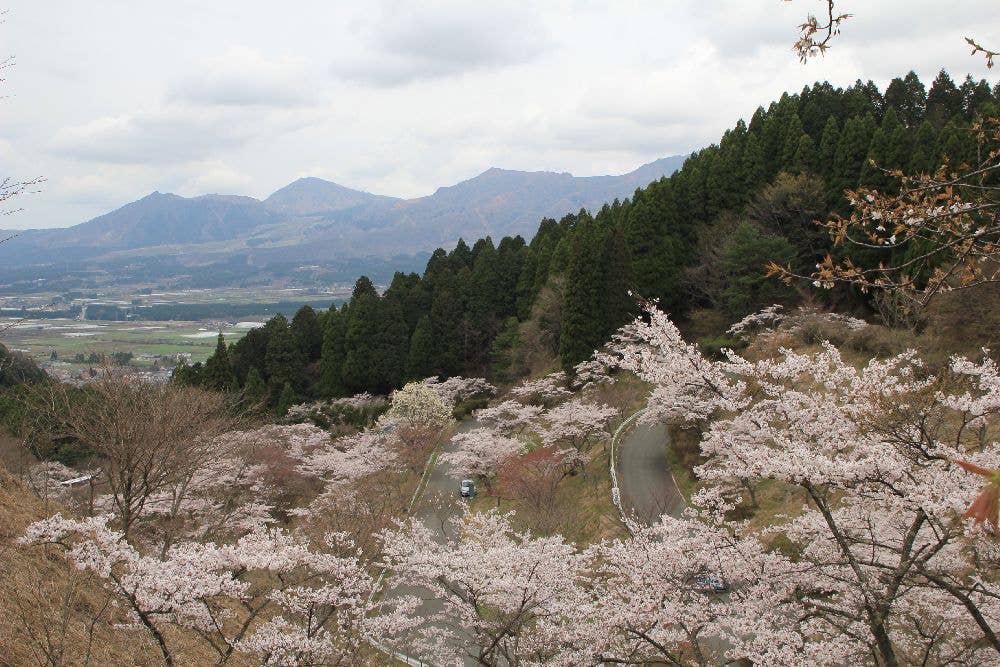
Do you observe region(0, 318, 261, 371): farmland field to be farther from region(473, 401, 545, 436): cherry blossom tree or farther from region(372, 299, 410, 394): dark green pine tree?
region(473, 401, 545, 436): cherry blossom tree

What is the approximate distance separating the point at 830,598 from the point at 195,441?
1187 cm

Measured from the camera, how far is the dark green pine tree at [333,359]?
111 ft

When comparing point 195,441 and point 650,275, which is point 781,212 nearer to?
point 650,275

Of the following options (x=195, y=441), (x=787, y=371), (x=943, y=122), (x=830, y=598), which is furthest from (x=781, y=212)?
(x=195, y=441)

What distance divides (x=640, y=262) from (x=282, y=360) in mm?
20491

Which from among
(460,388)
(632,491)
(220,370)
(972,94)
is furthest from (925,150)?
(220,370)

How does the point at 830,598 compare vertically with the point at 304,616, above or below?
above

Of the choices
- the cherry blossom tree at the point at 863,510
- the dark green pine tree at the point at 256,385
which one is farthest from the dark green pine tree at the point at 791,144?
the dark green pine tree at the point at 256,385

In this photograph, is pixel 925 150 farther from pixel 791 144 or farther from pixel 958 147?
pixel 791 144

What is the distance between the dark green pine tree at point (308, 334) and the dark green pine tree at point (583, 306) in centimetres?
1710

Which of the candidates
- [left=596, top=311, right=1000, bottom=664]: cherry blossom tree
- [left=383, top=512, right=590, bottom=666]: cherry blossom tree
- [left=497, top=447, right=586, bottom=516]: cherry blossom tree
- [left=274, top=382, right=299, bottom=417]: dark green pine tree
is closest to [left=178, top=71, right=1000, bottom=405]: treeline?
[left=274, top=382, right=299, bottom=417]: dark green pine tree

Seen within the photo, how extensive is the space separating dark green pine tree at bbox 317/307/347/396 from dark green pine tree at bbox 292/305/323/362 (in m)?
2.11

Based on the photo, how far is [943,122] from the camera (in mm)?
27609

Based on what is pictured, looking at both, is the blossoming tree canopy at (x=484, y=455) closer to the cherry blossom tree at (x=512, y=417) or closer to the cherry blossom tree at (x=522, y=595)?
the cherry blossom tree at (x=512, y=417)
